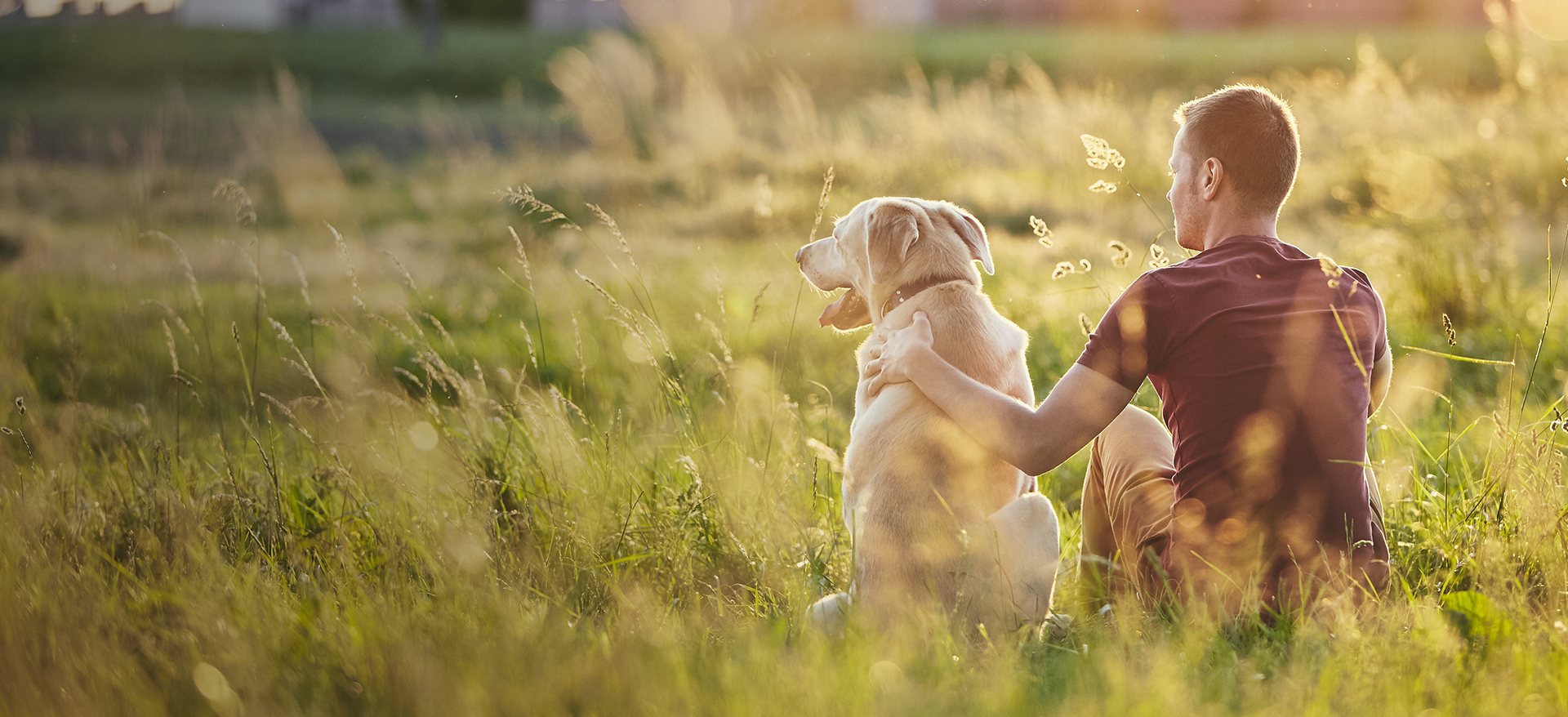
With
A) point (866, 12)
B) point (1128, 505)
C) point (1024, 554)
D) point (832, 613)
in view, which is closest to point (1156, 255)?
point (1128, 505)

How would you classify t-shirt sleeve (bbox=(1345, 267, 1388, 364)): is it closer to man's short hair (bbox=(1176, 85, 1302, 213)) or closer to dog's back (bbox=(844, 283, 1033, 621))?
man's short hair (bbox=(1176, 85, 1302, 213))

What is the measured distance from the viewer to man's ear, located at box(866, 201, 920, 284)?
276 cm

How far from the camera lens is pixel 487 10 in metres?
37.9

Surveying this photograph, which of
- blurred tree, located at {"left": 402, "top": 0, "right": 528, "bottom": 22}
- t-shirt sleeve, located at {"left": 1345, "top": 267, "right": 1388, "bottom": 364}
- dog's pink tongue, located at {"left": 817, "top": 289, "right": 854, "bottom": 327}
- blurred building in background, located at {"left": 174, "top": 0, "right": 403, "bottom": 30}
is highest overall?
t-shirt sleeve, located at {"left": 1345, "top": 267, "right": 1388, "bottom": 364}

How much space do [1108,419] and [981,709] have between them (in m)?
0.74

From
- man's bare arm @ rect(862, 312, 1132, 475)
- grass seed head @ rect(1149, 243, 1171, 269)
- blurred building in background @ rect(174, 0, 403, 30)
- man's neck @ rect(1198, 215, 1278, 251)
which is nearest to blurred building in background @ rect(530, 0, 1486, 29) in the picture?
blurred building in background @ rect(174, 0, 403, 30)

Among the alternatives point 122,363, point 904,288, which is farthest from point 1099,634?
point 122,363

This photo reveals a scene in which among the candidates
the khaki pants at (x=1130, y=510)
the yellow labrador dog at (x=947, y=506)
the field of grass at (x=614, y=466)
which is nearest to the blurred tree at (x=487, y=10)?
the field of grass at (x=614, y=466)

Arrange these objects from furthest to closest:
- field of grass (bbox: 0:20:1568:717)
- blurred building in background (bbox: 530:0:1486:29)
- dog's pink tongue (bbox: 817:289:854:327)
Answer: blurred building in background (bbox: 530:0:1486:29)
dog's pink tongue (bbox: 817:289:854:327)
field of grass (bbox: 0:20:1568:717)

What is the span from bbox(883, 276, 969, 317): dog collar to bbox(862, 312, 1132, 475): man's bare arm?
0.48 meters

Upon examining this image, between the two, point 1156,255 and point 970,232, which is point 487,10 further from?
point 1156,255

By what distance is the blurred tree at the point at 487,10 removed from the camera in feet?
124

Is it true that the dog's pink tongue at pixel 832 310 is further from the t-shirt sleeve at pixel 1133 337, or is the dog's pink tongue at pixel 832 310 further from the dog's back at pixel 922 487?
the t-shirt sleeve at pixel 1133 337

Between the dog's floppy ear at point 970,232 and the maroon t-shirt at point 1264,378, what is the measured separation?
69 centimetres
